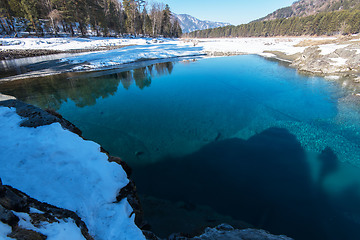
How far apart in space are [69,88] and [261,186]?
19.6 meters

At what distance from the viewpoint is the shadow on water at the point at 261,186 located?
5.25 metres

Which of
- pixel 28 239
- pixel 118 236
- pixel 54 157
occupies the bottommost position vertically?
pixel 118 236

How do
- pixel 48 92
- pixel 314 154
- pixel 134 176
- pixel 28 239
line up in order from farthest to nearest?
pixel 48 92 → pixel 314 154 → pixel 134 176 → pixel 28 239

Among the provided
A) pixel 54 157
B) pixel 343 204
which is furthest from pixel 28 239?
pixel 343 204

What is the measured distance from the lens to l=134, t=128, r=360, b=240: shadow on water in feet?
17.2

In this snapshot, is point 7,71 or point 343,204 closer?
point 343,204

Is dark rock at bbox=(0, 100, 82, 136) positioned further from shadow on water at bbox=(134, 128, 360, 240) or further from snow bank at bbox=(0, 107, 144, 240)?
shadow on water at bbox=(134, 128, 360, 240)

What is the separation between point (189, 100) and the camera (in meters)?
14.6

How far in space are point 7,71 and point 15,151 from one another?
26927 mm

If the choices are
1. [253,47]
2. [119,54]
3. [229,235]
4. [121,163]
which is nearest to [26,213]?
[121,163]

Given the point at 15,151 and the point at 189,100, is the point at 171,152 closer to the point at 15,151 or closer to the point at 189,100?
the point at 15,151

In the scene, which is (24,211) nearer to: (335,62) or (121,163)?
(121,163)

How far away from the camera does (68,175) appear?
476 centimetres

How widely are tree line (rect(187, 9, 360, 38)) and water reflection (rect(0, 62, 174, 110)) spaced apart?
94046 millimetres
